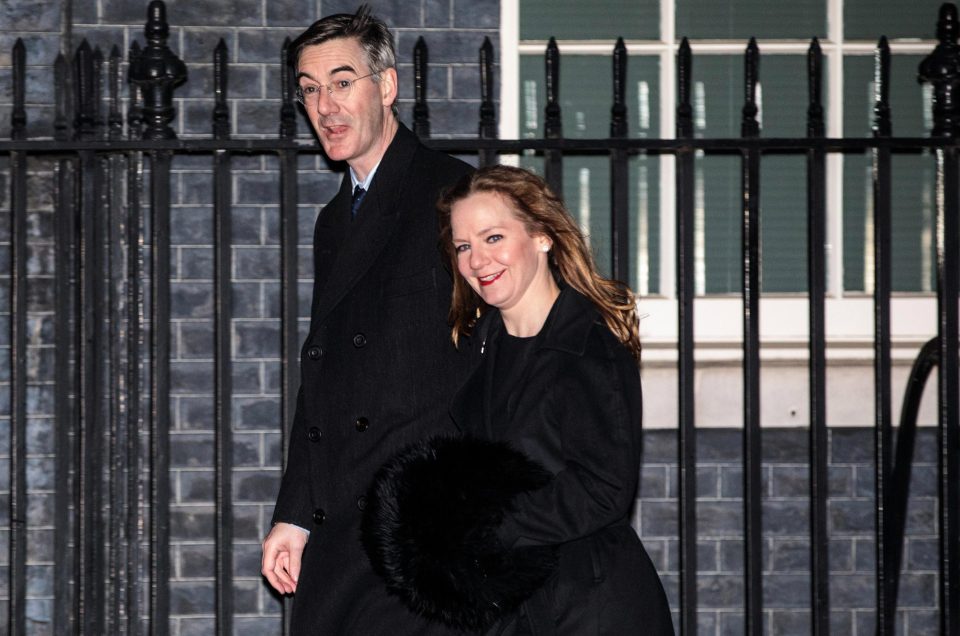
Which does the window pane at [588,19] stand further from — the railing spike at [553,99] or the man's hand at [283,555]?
the man's hand at [283,555]

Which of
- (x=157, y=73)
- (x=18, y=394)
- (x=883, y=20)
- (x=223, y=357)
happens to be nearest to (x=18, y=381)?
(x=18, y=394)

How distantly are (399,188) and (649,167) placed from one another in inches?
90.1

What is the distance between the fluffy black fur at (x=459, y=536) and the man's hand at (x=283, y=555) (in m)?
0.61

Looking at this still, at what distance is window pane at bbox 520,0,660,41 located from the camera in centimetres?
509

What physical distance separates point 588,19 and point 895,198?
1501 mm

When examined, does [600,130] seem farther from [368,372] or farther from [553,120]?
[368,372]

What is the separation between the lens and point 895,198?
5.18 meters

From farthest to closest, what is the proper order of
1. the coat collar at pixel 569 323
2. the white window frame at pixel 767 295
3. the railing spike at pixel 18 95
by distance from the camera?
the white window frame at pixel 767 295 → the railing spike at pixel 18 95 → the coat collar at pixel 569 323

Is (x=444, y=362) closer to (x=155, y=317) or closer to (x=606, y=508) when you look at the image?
(x=606, y=508)

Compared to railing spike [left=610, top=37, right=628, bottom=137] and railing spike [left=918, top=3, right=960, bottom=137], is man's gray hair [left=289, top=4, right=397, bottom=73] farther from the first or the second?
railing spike [left=918, top=3, right=960, bottom=137]

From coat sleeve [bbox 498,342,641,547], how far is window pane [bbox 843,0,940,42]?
130 inches

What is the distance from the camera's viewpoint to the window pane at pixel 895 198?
16.8ft

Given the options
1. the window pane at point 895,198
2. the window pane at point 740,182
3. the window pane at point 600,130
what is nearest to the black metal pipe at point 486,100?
the window pane at point 600,130

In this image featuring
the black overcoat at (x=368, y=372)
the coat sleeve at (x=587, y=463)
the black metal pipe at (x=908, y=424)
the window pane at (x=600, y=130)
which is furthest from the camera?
the window pane at (x=600, y=130)
